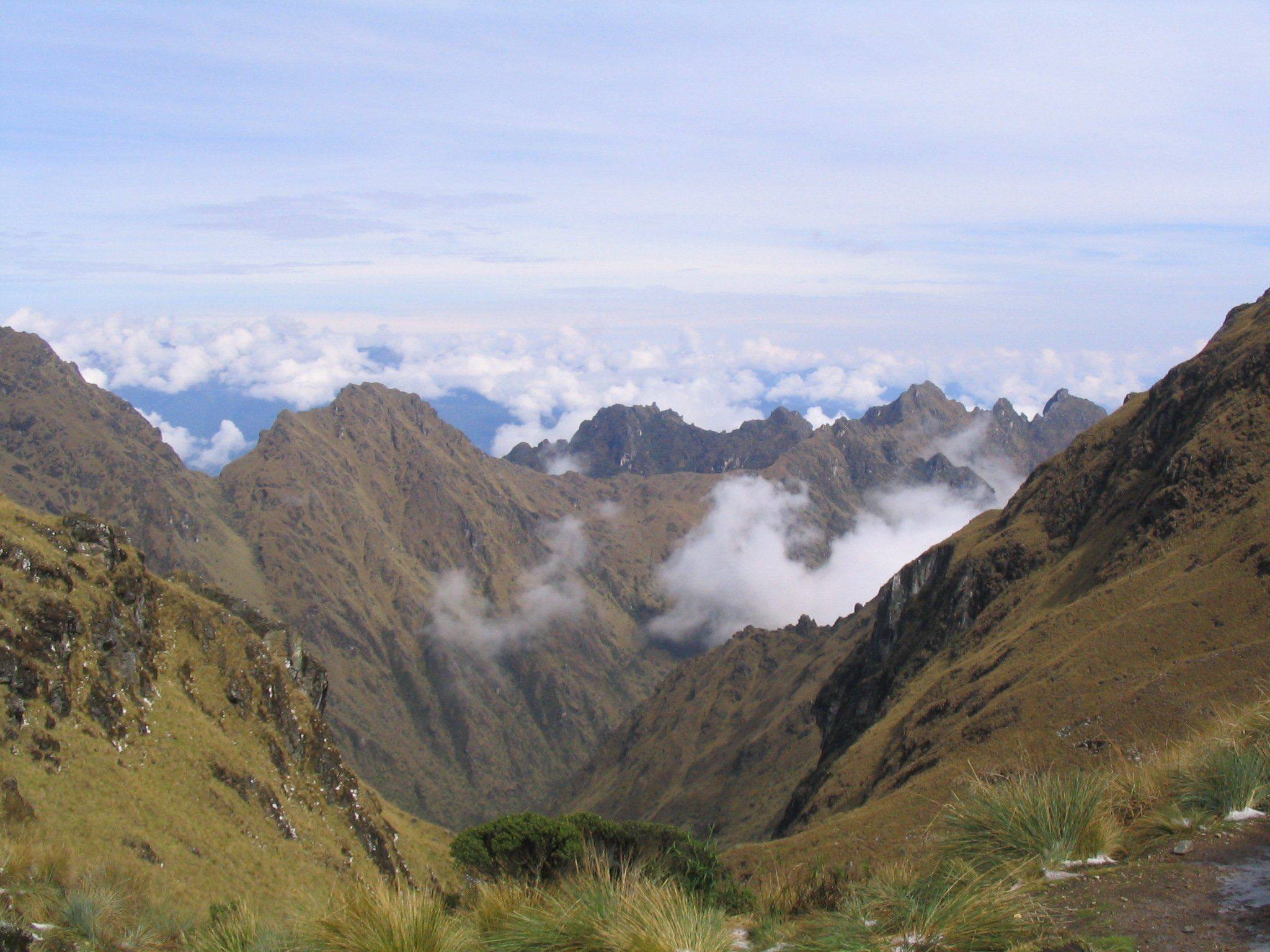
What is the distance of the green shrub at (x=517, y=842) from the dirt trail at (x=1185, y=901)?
84.6 feet

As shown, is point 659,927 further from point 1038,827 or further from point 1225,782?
point 1225,782

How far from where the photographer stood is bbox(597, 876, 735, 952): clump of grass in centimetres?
1008

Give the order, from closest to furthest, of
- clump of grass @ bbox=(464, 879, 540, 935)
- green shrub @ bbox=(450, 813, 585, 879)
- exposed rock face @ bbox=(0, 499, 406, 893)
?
clump of grass @ bbox=(464, 879, 540, 935) → green shrub @ bbox=(450, 813, 585, 879) → exposed rock face @ bbox=(0, 499, 406, 893)

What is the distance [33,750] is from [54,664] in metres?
8.36

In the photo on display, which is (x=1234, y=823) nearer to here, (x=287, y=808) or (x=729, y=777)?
(x=287, y=808)

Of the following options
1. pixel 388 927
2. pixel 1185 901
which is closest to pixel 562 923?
pixel 388 927

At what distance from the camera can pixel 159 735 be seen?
58.4m

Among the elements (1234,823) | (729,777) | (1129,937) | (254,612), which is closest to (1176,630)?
(1234,823)

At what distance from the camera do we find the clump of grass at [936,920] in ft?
31.7

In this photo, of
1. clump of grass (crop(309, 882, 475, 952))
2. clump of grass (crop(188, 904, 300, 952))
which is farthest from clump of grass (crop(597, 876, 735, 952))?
clump of grass (crop(188, 904, 300, 952))

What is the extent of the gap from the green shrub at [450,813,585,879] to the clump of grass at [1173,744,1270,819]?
24721 mm

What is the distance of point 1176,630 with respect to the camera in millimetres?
65375

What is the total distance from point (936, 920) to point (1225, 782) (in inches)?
236

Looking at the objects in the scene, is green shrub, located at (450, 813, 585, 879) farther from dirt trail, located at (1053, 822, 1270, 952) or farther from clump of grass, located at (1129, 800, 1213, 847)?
dirt trail, located at (1053, 822, 1270, 952)
